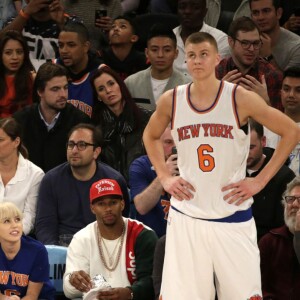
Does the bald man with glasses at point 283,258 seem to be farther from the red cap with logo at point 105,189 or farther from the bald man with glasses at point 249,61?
the bald man with glasses at point 249,61

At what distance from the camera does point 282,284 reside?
22.1 feet

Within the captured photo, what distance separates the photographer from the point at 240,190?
5.79 m

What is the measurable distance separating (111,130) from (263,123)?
292cm

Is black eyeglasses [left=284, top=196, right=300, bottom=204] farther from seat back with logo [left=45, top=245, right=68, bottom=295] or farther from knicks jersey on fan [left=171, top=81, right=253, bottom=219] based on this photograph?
seat back with logo [left=45, top=245, right=68, bottom=295]

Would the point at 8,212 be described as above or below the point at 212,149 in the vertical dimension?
below

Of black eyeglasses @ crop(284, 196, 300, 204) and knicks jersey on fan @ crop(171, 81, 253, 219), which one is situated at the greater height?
knicks jersey on fan @ crop(171, 81, 253, 219)

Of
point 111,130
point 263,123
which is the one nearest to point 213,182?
point 263,123

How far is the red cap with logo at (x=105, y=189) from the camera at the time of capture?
276 inches

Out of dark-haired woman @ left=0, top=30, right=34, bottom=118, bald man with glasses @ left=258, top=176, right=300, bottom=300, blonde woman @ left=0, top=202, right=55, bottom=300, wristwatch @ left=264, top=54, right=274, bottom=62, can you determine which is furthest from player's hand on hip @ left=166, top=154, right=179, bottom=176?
wristwatch @ left=264, top=54, right=274, bottom=62

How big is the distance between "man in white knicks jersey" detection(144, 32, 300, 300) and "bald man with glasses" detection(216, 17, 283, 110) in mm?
2847

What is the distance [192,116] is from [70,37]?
3.80 metres

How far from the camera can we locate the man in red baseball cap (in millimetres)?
6914

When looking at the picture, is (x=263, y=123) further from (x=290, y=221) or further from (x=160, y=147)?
(x=290, y=221)

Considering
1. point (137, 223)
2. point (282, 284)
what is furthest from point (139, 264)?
point (282, 284)
